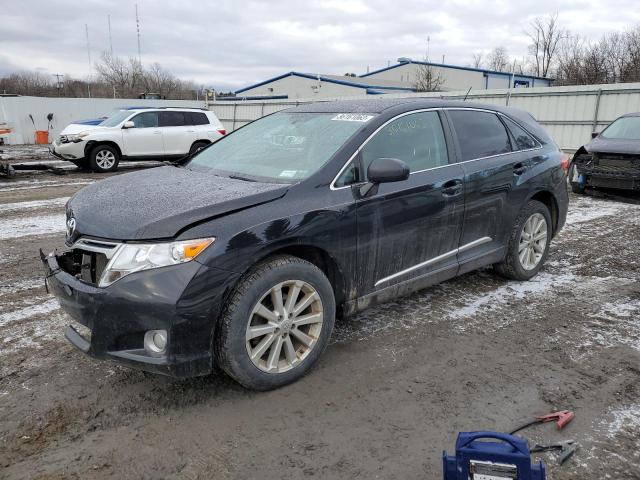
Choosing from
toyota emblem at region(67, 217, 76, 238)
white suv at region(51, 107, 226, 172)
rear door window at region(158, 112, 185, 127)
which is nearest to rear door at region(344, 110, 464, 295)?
toyota emblem at region(67, 217, 76, 238)

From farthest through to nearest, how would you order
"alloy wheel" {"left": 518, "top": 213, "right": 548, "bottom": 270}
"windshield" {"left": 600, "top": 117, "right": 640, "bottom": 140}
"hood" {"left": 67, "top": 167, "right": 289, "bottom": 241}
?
"windshield" {"left": 600, "top": 117, "right": 640, "bottom": 140} < "alloy wheel" {"left": 518, "top": 213, "right": 548, "bottom": 270} < "hood" {"left": 67, "top": 167, "right": 289, "bottom": 241}

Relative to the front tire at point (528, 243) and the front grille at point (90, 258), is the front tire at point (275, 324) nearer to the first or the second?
the front grille at point (90, 258)

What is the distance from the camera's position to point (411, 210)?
3.69 meters

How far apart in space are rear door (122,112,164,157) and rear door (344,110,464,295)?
470 inches

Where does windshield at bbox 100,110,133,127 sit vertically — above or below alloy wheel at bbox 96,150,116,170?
above

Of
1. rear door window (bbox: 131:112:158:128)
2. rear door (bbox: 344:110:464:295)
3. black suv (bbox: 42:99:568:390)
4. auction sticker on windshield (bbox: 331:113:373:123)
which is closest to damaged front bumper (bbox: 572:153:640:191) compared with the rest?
black suv (bbox: 42:99:568:390)

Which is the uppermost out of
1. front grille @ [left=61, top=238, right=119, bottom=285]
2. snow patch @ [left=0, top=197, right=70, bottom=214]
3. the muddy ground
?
front grille @ [left=61, top=238, right=119, bottom=285]

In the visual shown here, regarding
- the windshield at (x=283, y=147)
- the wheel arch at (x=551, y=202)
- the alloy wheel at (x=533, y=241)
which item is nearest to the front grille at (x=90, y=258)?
the windshield at (x=283, y=147)

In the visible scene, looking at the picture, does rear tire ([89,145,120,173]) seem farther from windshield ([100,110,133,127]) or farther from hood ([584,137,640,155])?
hood ([584,137,640,155])

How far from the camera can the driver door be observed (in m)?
3.49

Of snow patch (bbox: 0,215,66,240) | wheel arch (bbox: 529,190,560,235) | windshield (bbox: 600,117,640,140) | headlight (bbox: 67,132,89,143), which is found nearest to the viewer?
wheel arch (bbox: 529,190,560,235)

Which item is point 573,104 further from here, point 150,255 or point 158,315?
point 158,315

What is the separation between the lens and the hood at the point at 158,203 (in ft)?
9.07

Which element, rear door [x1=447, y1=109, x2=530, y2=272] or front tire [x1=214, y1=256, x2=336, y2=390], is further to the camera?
rear door [x1=447, y1=109, x2=530, y2=272]
